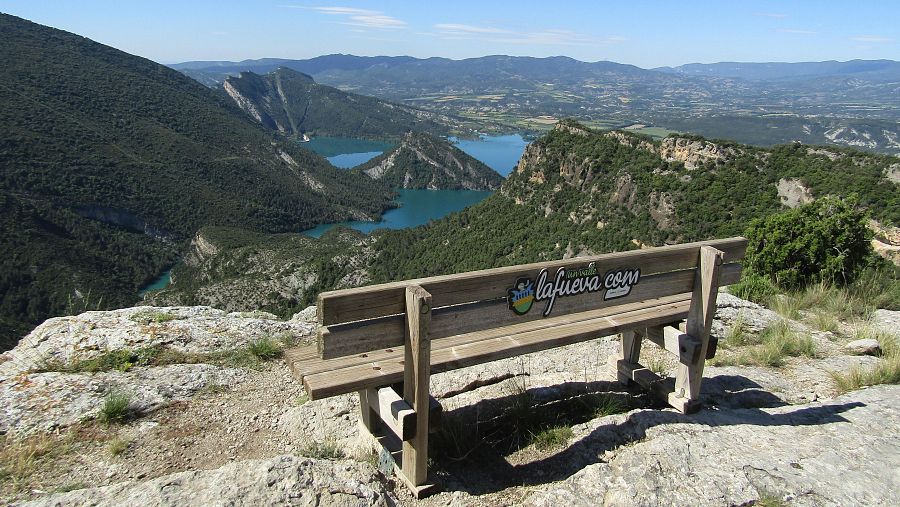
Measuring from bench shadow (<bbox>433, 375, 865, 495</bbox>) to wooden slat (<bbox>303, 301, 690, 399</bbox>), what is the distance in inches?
29.6

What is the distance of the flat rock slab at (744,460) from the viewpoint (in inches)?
128

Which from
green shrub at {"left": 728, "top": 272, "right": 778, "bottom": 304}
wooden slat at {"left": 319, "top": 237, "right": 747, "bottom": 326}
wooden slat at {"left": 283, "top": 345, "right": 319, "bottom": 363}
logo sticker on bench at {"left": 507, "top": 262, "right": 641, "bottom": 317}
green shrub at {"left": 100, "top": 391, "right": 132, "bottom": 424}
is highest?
wooden slat at {"left": 319, "top": 237, "right": 747, "bottom": 326}

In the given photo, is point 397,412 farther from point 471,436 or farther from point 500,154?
point 500,154

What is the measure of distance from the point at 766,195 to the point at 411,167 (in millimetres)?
131444

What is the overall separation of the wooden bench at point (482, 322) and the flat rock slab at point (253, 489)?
0.41 meters

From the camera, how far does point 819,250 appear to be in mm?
8320

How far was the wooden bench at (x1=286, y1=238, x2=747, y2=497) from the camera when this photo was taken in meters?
3.17

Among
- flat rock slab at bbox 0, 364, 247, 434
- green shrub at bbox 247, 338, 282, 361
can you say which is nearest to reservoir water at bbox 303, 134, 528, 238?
green shrub at bbox 247, 338, 282, 361

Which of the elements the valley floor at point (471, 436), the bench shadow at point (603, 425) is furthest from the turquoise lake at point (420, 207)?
the bench shadow at point (603, 425)

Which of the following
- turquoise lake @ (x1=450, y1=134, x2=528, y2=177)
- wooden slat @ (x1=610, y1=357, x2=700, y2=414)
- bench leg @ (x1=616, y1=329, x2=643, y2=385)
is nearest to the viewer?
wooden slat @ (x1=610, y1=357, x2=700, y2=414)

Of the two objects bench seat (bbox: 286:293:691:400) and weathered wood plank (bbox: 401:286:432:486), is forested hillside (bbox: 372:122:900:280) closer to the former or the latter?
bench seat (bbox: 286:293:691:400)

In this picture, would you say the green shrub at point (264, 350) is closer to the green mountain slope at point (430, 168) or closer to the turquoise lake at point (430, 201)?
the turquoise lake at point (430, 201)

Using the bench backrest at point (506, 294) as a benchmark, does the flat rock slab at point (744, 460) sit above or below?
below

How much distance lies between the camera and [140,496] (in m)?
2.82
